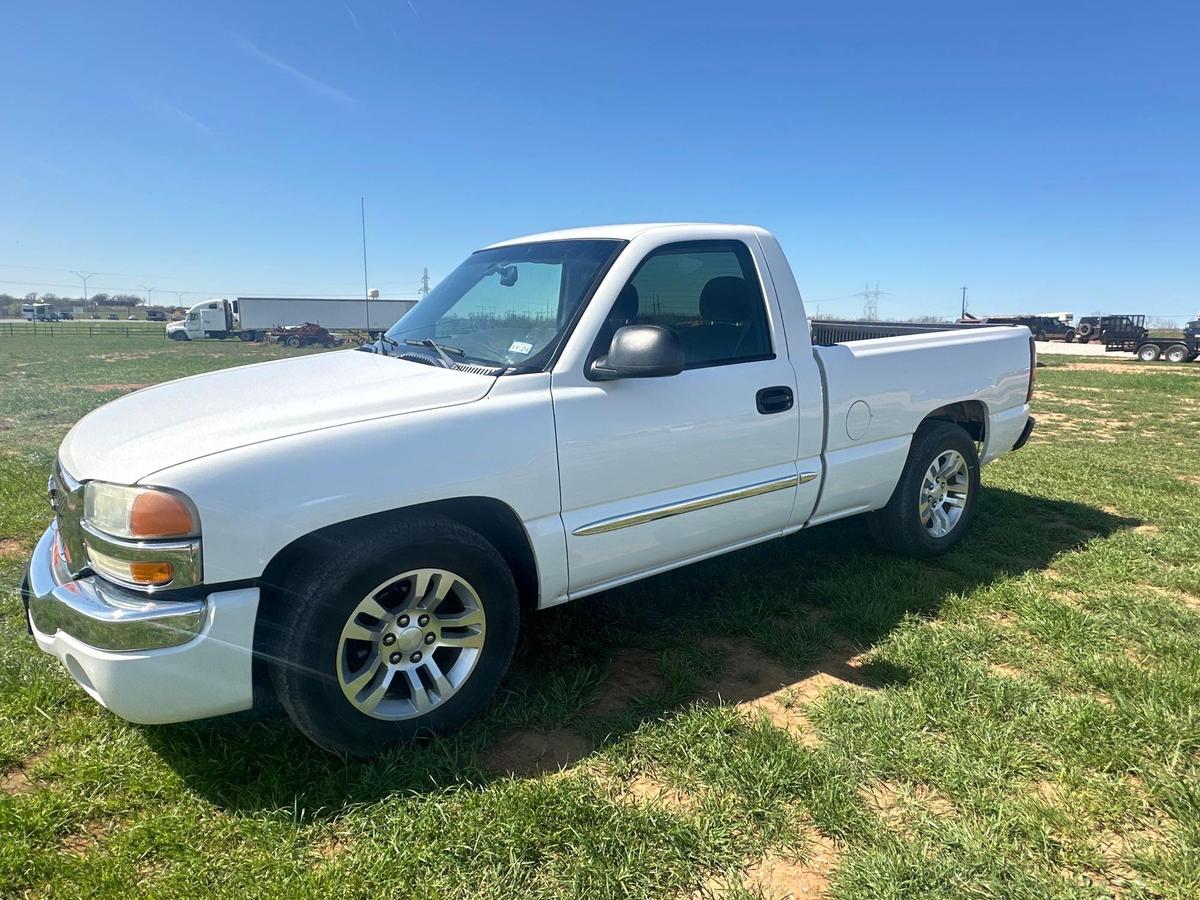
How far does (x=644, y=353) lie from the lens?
2867 mm

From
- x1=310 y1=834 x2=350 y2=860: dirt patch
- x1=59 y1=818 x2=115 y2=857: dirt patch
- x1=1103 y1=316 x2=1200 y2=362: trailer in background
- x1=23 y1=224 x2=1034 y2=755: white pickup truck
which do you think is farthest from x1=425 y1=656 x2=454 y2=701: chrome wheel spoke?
x1=1103 y1=316 x2=1200 y2=362: trailer in background

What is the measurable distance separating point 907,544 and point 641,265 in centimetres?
252

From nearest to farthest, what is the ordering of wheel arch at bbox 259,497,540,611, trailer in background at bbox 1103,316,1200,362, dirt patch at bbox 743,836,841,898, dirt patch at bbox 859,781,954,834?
1. dirt patch at bbox 743,836,841,898
2. dirt patch at bbox 859,781,954,834
3. wheel arch at bbox 259,497,540,611
4. trailer in background at bbox 1103,316,1200,362

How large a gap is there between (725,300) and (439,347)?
143 centimetres

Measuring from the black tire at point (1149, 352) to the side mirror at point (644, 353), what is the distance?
3330 cm

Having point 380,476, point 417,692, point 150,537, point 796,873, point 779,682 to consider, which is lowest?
point 796,873

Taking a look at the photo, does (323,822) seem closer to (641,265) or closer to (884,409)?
(641,265)

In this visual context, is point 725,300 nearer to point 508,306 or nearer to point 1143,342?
point 508,306

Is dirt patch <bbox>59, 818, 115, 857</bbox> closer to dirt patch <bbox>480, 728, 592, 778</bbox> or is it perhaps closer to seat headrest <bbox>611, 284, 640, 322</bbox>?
dirt patch <bbox>480, 728, 592, 778</bbox>

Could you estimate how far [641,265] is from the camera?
3.35m

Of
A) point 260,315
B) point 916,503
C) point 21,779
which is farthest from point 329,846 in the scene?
point 260,315

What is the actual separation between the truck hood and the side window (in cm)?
91

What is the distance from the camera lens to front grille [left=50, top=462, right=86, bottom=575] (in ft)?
8.14

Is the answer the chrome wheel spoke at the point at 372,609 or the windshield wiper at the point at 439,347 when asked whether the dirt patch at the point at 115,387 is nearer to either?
the windshield wiper at the point at 439,347
